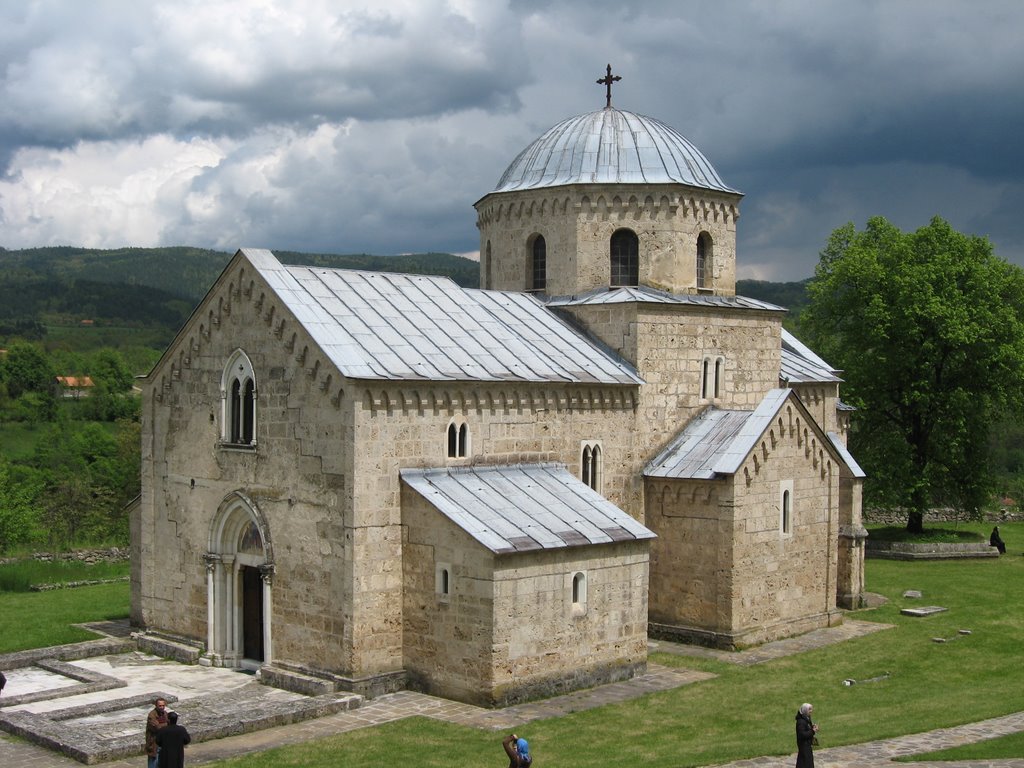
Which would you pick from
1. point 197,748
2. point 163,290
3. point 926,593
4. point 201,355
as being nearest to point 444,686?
point 197,748

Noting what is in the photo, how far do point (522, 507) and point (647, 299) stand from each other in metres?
7.91

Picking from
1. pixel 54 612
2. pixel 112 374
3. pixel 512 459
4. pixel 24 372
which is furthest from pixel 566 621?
pixel 24 372

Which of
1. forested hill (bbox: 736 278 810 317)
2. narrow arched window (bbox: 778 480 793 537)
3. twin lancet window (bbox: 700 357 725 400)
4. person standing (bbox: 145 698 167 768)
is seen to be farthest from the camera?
forested hill (bbox: 736 278 810 317)

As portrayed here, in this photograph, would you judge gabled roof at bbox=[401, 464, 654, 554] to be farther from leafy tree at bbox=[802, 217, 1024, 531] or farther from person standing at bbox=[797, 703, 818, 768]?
leafy tree at bbox=[802, 217, 1024, 531]

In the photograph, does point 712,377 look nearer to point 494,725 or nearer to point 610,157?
point 610,157

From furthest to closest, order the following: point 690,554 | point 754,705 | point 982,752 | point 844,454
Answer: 1. point 844,454
2. point 690,554
3. point 754,705
4. point 982,752

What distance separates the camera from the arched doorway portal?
24.4 m

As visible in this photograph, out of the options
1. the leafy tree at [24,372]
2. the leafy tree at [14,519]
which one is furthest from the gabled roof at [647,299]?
the leafy tree at [24,372]

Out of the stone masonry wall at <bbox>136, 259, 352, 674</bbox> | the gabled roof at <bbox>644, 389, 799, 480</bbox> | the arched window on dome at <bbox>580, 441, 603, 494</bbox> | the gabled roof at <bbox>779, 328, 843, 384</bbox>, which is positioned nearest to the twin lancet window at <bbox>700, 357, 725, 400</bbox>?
the gabled roof at <bbox>644, 389, 799, 480</bbox>

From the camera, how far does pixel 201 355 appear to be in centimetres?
2527

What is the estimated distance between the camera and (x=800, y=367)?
1341 inches

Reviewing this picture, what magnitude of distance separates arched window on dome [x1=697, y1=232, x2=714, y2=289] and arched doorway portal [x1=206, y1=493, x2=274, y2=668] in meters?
14.2

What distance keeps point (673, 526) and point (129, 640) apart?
1311cm

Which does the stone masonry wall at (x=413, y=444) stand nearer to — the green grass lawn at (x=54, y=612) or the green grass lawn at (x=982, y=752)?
the green grass lawn at (x=54, y=612)
